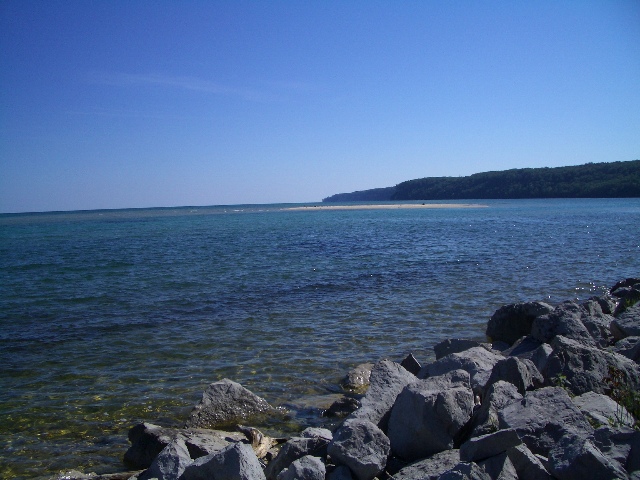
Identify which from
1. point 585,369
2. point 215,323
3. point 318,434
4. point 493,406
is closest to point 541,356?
point 585,369

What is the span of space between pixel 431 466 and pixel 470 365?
2.40m

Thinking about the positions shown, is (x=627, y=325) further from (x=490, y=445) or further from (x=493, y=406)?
(x=490, y=445)

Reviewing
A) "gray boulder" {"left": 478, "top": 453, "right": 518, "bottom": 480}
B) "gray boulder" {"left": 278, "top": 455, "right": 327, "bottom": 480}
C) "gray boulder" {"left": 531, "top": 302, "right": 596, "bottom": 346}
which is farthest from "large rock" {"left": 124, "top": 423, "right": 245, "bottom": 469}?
"gray boulder" {"left": 531, "top": 302, "right": 596, "bottom": 346}

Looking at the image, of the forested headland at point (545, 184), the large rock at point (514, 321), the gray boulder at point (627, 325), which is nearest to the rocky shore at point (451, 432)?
the gray boulder at point (627, 325)

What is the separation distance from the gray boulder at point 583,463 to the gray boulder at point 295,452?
2.13m

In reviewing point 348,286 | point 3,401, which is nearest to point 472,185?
point 348,286

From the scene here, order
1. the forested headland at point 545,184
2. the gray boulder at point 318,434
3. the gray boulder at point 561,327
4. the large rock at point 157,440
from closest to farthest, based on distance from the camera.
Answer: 1. the gray boulder at point 318,434
2. the large rock at point 157,440
3. the gray boulder at point 561,327
4. the forested headland at point 545,184

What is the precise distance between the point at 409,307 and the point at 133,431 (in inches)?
344

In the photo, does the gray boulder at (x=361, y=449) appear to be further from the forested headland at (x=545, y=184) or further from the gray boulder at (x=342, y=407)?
the forested headland at (x=545, y=184)

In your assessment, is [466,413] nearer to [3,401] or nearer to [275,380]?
[275,380]

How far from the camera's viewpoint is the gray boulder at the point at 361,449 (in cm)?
458

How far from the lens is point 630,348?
727 centimetres

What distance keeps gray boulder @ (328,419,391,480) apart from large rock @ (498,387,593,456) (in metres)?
1.12

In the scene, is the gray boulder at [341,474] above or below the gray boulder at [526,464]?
below
